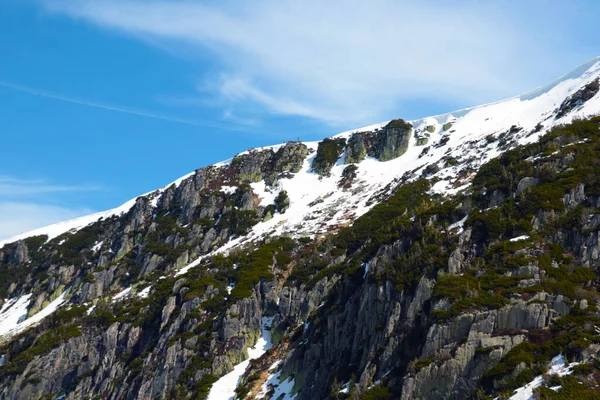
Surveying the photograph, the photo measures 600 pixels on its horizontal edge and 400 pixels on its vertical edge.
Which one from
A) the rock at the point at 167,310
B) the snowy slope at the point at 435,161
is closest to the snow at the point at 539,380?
the snowy slope at the point at 435,161

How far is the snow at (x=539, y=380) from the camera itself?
2796cm

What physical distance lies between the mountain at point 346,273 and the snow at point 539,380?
0.13m

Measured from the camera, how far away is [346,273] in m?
63.2

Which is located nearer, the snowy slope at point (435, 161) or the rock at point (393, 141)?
the snowy slope at point (435, 161)

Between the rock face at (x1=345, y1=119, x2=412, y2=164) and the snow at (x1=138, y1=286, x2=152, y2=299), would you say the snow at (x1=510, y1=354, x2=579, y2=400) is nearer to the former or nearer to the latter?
the snow at (x1=138, y1=286, x2=152, y2=299)

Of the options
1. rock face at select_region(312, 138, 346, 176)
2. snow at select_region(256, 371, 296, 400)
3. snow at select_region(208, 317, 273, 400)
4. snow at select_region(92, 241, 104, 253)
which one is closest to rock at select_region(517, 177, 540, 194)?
snow at select_region(256, 371, 296, 400)

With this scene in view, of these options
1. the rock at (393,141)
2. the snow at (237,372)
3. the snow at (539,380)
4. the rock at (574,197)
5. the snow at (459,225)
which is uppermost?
the rock at (393,141)

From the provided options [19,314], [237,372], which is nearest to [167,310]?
[237,372]

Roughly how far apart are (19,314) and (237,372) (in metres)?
69.1

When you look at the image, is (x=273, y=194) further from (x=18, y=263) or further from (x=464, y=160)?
(x=18, y=263)

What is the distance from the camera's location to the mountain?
35250 millimetres

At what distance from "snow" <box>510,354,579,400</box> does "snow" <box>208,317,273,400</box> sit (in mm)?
35300

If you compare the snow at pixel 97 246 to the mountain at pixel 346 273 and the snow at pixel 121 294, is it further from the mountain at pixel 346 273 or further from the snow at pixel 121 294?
the snow at pixel 121 294

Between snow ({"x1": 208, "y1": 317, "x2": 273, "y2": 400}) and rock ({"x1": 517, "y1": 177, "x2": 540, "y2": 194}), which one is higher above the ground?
rock ({"x1": 517, "y1": 177, "x2": 540, "y2": 194})
